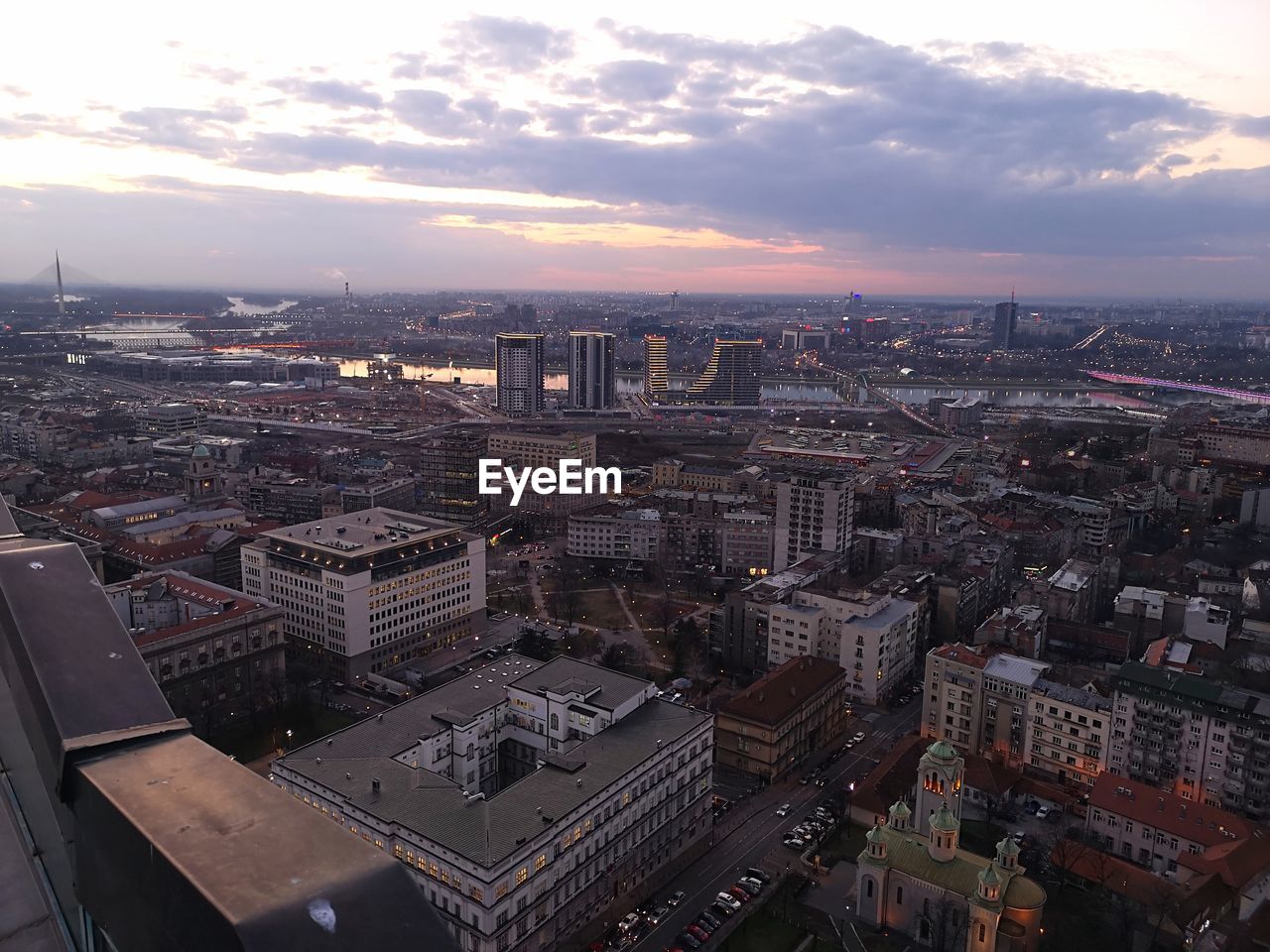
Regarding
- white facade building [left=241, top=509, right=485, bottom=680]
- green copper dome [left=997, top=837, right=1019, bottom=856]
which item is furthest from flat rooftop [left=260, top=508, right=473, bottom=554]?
green copper dome [left=997, top=837, right=1019, bottom=856]

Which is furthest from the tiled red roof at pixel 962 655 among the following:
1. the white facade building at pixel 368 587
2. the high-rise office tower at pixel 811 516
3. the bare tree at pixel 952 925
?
the white facade building at pixel 368 587

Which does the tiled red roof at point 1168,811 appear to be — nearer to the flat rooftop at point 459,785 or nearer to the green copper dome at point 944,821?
the green copper dome at point 944,821

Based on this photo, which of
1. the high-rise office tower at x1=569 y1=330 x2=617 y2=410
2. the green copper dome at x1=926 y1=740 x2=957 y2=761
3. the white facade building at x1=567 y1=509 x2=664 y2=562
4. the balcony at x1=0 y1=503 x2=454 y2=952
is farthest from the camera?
the high-rise office tower at x1=569 y1=330 x2=617 y2=410

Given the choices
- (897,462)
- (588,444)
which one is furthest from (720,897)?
(897,462)

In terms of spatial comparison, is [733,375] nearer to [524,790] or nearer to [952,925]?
[524,790]

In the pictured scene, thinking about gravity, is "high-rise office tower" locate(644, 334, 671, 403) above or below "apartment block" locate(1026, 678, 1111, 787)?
above

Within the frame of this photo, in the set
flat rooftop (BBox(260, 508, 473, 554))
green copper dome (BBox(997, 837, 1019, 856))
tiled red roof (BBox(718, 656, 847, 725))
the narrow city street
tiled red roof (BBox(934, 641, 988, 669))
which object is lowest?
the narrow city street

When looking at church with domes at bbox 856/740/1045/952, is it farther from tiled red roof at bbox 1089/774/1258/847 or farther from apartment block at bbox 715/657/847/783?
apartment block at bbox 715/657/847/783
